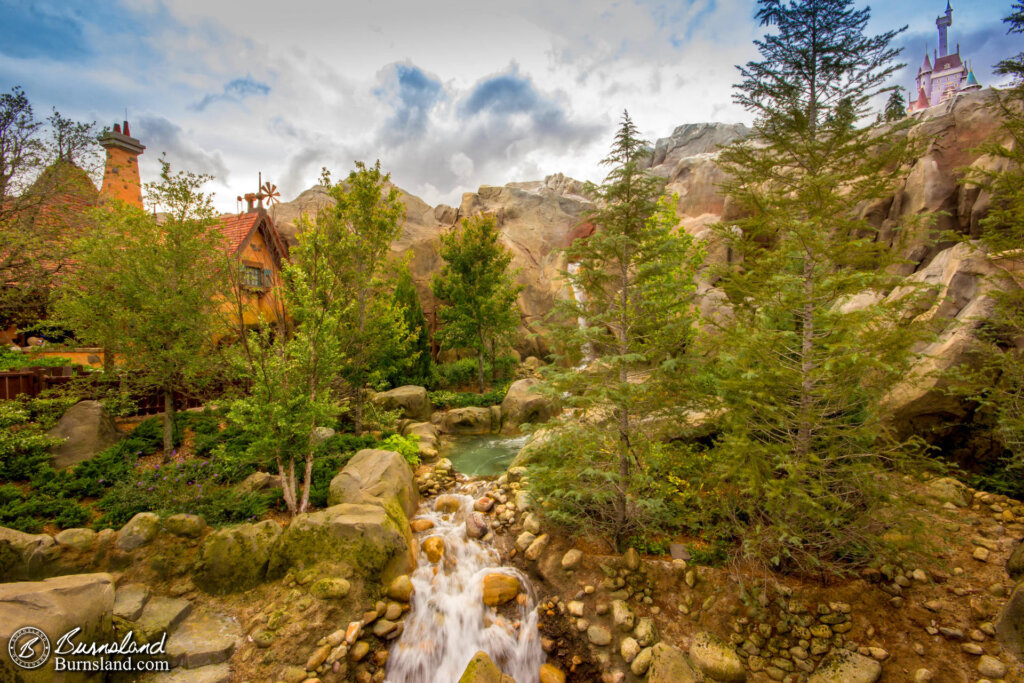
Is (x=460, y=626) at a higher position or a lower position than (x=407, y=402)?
lower

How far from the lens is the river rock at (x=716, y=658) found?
4.62m

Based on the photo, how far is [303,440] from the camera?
7.64 metres

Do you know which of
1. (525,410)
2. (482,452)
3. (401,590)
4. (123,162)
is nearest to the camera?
(401,590)

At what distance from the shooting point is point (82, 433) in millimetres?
8383

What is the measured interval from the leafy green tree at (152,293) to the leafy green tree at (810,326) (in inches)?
374

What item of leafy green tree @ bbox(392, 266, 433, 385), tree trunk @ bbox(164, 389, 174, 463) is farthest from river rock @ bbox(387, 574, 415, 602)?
leafy green tree @ bbox(392, 266, 433, 385)

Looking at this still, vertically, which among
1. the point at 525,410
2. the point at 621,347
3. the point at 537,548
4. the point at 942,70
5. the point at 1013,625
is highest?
the point at 942,70

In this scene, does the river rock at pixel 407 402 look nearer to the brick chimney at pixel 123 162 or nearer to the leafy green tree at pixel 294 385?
the leafy green tree at pixel 294 385

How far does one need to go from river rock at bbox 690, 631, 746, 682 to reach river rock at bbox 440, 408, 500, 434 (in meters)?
10.2

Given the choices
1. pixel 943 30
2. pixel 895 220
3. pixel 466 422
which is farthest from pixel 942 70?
pixel 466 422

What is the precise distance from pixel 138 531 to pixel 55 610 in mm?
1965

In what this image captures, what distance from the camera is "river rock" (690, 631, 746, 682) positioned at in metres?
4.62

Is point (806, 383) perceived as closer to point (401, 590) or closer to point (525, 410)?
point (401, 590)

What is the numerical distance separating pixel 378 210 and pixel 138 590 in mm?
10326
